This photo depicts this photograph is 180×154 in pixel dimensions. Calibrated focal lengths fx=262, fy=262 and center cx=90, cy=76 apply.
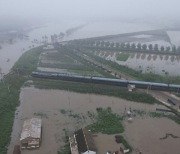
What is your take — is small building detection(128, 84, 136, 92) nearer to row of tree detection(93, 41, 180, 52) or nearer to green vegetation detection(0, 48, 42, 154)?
green vegetation detection(0, 48, 42, 154)

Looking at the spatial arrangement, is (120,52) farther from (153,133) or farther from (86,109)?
(153,133)

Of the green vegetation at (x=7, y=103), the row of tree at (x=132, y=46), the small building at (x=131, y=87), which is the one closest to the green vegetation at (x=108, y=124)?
the small building at (x=131, y=87)

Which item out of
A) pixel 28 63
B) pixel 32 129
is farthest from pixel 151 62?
pixel 32 129

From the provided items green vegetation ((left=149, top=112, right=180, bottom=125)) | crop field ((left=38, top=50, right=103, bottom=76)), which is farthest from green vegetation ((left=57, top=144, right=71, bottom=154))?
crop field ((left=38, top=50, right=103, bottom=76))

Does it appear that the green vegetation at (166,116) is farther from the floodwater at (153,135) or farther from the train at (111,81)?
the train at (111,81)

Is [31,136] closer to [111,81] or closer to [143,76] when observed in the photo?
[111,81]

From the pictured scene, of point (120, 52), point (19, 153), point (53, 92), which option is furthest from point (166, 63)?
point (19, 153)
